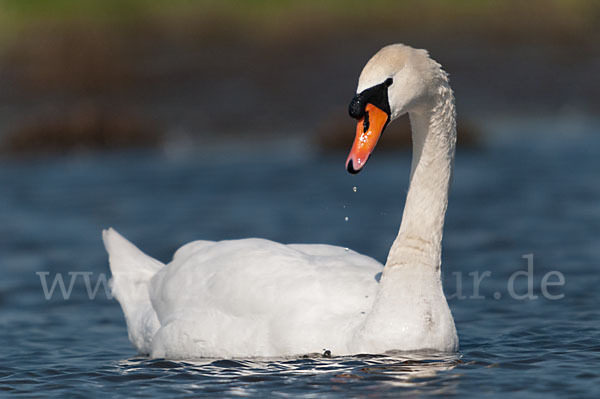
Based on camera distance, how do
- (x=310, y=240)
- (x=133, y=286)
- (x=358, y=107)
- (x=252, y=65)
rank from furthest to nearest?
1. (x=252, y=65)
2. (x=310, y=240)
3. (x=133, y=286)
4. (x=358, y=107)

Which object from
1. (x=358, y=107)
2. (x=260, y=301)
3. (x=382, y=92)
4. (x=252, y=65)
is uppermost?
(x=252, y=65)

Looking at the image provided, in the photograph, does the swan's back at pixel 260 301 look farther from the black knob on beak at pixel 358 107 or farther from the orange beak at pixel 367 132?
the black knob on beak at pixel 358 107

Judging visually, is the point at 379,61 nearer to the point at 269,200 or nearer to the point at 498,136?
the point at 269,200

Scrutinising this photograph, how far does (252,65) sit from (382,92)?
615 inches

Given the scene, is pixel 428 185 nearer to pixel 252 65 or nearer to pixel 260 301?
pixel 260 301

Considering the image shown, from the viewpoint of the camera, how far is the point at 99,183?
15898 mm

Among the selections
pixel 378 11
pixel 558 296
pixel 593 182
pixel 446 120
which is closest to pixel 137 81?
pixel 378 11

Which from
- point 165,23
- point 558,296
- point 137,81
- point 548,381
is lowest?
point 548,381

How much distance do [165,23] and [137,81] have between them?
3586mm

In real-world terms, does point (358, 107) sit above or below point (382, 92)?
below

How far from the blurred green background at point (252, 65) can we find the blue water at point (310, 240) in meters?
1.06

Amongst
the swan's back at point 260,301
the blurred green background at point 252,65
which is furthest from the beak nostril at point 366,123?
the blurred green background at point 252,65

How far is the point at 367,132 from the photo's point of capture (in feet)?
22.3

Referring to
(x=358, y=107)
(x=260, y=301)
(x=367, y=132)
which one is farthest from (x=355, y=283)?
(x=358, y=107)
